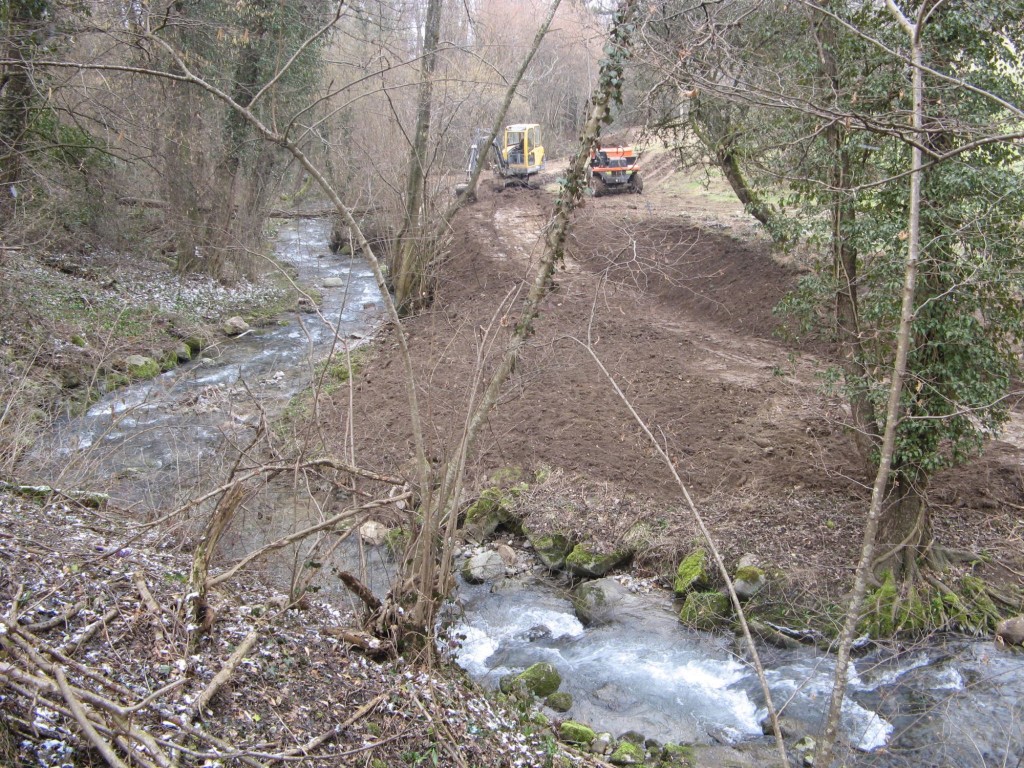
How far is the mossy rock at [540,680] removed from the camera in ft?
21.2

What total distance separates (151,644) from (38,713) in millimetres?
933

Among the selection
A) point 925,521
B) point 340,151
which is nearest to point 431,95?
point 340,151

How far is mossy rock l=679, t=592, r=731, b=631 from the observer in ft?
24.4

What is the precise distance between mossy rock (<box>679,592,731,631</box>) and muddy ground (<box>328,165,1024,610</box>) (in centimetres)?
64

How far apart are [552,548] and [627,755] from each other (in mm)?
3070

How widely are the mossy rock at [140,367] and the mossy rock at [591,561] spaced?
25.8ft

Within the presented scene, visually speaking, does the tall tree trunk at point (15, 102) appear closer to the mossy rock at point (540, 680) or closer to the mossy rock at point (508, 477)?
the mossy rock at point (508, 477)

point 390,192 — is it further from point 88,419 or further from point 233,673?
point 233,673

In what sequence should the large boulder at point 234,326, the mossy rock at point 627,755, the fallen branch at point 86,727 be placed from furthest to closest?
the large boulder at point 234,326 → the mossy rock at point 627,755 → the fallen branch at point 86,727

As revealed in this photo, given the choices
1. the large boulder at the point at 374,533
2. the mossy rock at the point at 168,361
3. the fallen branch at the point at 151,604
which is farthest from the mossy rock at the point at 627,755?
the mossy rock at the point at 168,361

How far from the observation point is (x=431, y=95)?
14.5 metres

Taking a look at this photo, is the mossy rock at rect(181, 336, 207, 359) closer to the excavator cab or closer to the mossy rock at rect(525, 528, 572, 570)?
the mossy rock at rect(525, 528, 572, 570)

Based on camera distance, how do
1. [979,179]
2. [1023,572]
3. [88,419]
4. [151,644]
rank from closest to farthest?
[151,644] < [979,179] < [1023,572] < [88,419]

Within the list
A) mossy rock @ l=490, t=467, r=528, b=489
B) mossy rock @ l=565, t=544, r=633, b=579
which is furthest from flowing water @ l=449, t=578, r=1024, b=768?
mossy rock @ l=490, t=467, r=528, b=489
